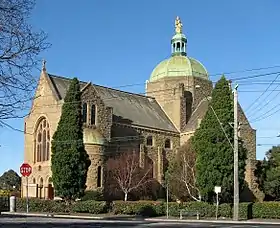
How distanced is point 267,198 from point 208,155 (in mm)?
20901

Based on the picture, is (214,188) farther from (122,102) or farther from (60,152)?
(122,102)

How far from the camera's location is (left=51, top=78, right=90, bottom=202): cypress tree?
49.6 meters

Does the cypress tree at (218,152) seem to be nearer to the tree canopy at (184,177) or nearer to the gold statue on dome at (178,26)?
the tree canopy at (184,177)

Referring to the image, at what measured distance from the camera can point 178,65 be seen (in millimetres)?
79625

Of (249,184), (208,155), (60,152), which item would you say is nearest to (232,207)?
(208,155)

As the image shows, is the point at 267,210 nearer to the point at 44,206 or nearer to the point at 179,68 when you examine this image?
the point at 44,206

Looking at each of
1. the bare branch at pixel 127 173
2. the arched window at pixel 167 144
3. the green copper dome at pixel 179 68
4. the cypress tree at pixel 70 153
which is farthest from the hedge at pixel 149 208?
the green copper dome at pixel 179 68

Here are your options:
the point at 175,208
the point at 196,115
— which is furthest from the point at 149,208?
the point at 196,115

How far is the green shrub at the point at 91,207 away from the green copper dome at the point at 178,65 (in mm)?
35692

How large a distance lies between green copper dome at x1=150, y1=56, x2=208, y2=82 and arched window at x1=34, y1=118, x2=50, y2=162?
23291mm

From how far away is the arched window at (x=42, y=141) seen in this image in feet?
202

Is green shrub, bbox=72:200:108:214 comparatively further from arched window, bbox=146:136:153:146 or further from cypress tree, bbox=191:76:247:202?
arched window, bbox=146:136:153:146

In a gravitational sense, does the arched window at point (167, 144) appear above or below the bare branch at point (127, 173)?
above

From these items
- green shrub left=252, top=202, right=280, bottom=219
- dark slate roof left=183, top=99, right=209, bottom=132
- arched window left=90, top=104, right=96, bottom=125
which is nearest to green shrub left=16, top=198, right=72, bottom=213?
arched window left=90, top=104, right=96, bottom=125
